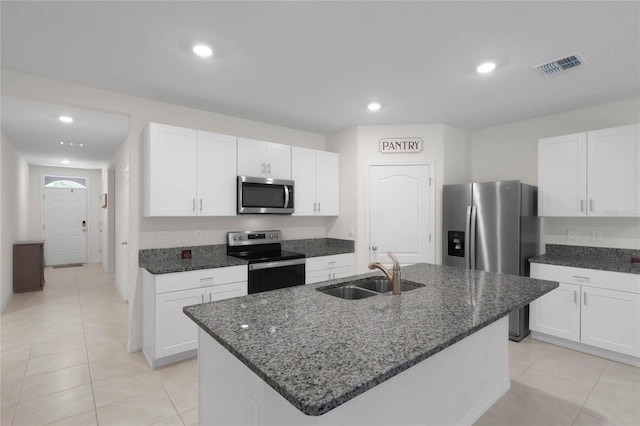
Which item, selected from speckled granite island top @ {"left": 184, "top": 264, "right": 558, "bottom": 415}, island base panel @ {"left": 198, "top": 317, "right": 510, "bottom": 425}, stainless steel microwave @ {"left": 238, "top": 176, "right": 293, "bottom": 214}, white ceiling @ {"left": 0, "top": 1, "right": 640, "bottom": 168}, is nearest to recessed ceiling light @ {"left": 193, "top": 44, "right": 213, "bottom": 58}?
white ceiling @ {"left": 0, "top": 1, "right": 640, "bottom": 168}

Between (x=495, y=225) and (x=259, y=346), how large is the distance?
3202 millimetres

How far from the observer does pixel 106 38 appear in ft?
6.97

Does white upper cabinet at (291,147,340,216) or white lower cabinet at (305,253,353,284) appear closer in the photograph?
white lower cabinet at (305,253,353,284)

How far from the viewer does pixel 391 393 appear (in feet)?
4.56

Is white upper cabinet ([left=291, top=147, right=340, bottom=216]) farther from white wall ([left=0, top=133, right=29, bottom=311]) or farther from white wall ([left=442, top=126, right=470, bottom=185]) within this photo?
white wall ([left=0, top=133, right=29, bottom=311])

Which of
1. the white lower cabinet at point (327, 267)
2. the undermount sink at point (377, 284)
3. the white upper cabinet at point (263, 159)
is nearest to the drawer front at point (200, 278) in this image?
the white lower cabinet at point (327, 267)

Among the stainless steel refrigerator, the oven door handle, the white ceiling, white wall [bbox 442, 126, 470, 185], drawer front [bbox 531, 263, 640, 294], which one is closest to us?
the white ceiling

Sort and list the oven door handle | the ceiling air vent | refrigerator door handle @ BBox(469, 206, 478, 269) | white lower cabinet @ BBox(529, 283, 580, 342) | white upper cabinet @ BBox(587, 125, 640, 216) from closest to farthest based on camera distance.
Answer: the ceiling air vent < white upper cabinet @ BBox(587, 125, 640, 216) < white lower cabinet @ BBox(529, 283, 580, 342) < the oven door handle < refrigerator door handle @ BBox(469, 206, 478, 269)

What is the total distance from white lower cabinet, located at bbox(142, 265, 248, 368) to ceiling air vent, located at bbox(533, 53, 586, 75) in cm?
317

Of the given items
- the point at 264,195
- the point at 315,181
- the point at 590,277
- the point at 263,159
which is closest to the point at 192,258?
the point at 264,195

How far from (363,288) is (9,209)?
19.2 feet

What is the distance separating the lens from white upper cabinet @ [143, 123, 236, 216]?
300cm

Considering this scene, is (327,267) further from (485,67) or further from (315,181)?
(485,67)

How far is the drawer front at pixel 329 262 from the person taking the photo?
380 cm
